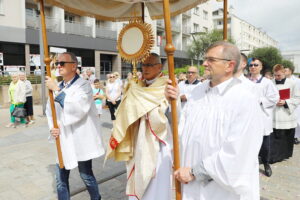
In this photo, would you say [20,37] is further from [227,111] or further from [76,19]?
[227,111]

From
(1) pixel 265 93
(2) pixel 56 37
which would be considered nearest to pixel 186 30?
(2) pixel 56 37

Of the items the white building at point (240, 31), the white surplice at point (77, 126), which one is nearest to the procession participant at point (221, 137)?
the white surplice at point (77, 126)

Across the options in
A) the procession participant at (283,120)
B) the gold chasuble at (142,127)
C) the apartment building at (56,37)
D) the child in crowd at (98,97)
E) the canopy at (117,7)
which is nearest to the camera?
the gold chasuble at (142,127)

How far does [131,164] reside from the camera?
2.82m

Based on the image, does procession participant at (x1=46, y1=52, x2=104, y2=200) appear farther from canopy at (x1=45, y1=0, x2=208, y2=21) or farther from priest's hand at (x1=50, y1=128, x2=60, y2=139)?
canopy at (x1=45, y1=0, x2=208, y2=21)

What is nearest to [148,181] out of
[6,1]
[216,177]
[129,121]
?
[129,121]

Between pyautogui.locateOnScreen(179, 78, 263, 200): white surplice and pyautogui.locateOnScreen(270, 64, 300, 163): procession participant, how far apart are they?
12.8 feet

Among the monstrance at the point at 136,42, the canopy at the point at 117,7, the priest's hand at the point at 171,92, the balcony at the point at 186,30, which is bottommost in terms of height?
the priest's hand at the point at 171,92

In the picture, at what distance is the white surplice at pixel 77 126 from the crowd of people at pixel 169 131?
0.01 metres

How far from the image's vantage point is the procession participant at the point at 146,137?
2.58 meters

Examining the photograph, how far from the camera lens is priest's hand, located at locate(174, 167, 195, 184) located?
2045 mm

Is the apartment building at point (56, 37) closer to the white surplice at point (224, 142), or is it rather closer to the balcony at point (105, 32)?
the balcony at point (105, 32)

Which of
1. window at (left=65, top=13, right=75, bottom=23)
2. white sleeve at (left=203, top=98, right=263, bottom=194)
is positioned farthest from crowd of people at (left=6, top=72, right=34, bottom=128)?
window at (left=65, top=13, right=75, bottom=23)

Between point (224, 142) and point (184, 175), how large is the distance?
0.42 m
